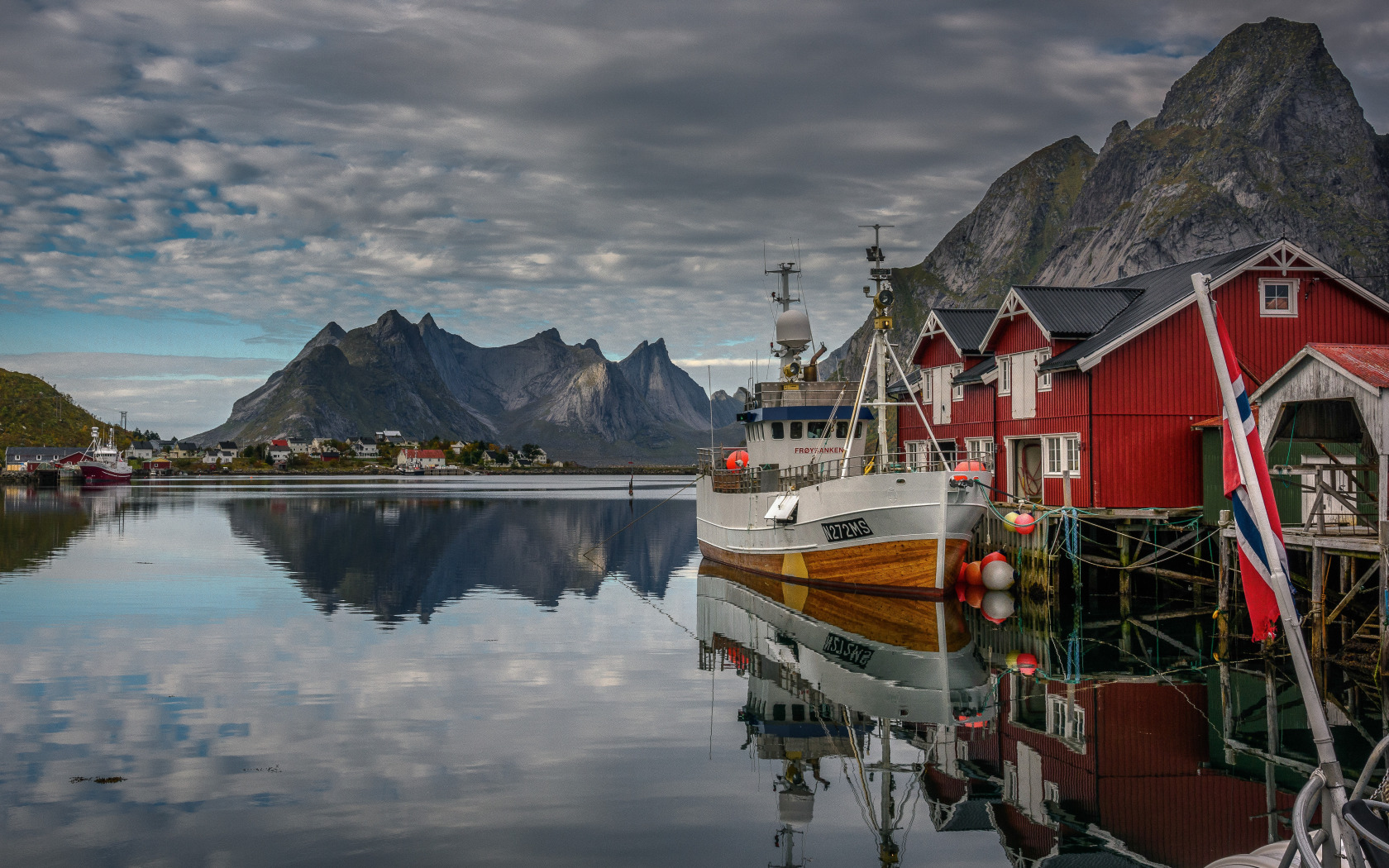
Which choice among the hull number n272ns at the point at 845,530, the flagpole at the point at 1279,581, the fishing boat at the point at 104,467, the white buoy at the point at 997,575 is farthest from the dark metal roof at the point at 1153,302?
the fishing boat at the point at 104,467

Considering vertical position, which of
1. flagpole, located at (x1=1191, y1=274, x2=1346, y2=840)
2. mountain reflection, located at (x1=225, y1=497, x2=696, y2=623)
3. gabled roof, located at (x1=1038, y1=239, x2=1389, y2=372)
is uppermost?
gabled roof, located at (x1=1038, y1=239, x2=1389, y2=372)

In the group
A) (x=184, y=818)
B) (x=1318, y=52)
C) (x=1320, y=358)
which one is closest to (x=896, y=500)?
(x=1320, y=358)

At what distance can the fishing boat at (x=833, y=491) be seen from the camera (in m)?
29.3

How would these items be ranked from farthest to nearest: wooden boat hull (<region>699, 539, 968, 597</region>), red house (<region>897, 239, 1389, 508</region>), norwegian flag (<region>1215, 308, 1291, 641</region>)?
1. red house (<region>897, 239, 1389, 508</region>)
2. wooden boat hull (<region>699, 539, 968, 597</region>)
3. norwegian flag (<region>1215, 308, 1291, 641</region>)

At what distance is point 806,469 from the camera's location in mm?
37406

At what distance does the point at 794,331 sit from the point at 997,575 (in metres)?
16.2

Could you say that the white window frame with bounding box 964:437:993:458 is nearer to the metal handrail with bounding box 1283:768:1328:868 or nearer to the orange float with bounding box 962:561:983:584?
the orange float with bounding box 962:561:983:584

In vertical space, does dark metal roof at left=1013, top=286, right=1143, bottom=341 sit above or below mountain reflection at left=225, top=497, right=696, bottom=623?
above

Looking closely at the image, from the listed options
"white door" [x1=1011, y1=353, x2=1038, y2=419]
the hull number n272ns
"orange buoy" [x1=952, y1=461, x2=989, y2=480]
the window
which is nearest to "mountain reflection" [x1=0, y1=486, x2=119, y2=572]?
the hull number n272ns

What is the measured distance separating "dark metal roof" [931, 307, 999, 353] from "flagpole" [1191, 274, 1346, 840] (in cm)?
3723

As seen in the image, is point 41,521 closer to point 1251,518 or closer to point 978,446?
point 978,446

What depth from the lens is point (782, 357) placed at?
4506 centimetres

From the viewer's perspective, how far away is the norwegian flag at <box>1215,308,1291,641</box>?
6.55 meters

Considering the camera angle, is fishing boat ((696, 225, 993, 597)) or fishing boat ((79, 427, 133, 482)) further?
fishing boat ((79, 427, 133, 482))
